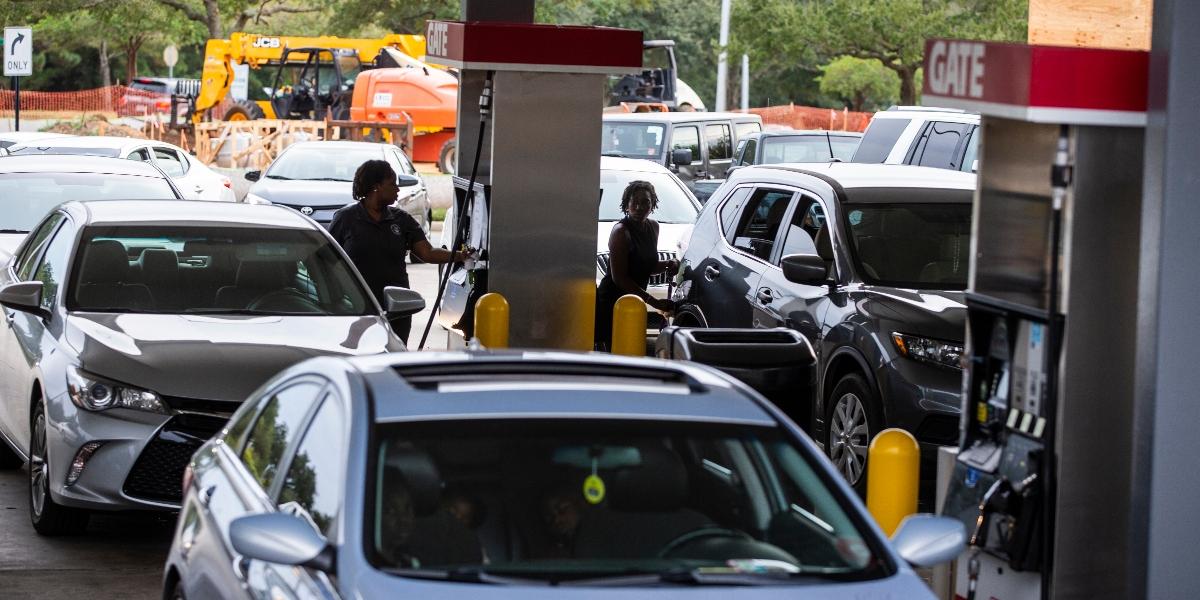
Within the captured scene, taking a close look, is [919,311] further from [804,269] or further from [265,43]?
[265,43]

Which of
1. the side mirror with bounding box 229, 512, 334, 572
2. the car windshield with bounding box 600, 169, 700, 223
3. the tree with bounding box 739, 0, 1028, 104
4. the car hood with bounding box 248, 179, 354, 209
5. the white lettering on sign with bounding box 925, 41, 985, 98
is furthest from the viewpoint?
the tree with bounding box 739, 0, 1028, 104

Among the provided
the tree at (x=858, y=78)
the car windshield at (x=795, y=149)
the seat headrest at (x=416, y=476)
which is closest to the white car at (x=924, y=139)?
the car windshield at (x=795, y=149)

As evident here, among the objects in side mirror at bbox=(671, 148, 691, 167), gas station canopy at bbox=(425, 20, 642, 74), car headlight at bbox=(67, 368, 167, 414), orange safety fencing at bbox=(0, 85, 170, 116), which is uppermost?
orange safety fencing at bbox=(0, 85, 170, 116)

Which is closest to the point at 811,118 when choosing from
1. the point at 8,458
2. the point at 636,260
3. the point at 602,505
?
the point at 636,260

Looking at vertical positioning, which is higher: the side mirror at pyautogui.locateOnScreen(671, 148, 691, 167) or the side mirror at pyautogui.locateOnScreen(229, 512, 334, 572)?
the side mirror at pyautogui.locateOnScreen(671, 148, 691, 167)

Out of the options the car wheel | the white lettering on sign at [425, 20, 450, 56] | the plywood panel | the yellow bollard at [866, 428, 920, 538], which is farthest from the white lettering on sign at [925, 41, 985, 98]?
the white lettering on sign at [425, 20, 450, 56]

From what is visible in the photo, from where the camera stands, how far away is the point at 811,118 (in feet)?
177

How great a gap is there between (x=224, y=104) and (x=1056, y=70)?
39.3m

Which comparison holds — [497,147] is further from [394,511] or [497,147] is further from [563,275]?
[394,511]

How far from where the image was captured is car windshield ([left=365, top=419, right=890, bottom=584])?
439 cm

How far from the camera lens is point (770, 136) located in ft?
82.0

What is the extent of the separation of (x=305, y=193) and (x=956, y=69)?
58.1 ft

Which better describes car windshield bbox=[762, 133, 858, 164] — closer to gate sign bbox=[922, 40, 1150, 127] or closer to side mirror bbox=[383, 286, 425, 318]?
side mirror bbox=[383, 286, 425, 318]

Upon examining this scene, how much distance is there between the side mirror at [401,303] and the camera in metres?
9.46
